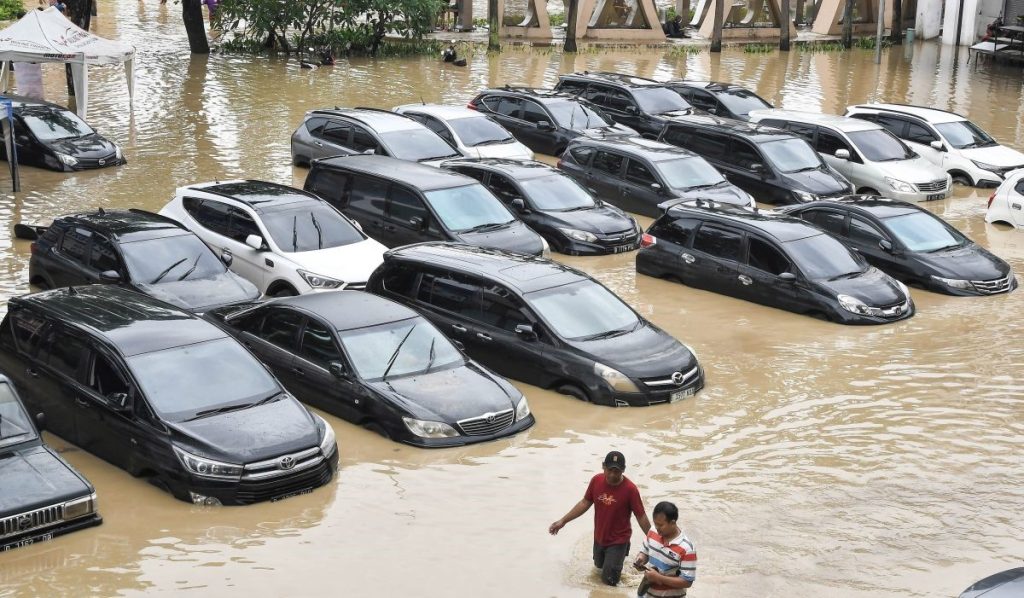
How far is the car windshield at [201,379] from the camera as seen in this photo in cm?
1206

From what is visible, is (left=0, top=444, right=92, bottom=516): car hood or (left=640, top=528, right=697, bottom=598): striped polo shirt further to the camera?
(left=0, top=444, right=92, bottom=516): car hood

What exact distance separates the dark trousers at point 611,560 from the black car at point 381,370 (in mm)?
3062

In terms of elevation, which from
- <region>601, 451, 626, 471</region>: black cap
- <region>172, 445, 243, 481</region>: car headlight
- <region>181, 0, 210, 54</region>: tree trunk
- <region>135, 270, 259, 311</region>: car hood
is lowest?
<region>172, 445, 243, 481</region>: car headlight

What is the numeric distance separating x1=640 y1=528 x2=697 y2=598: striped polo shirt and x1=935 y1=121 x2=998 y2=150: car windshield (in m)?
20.6

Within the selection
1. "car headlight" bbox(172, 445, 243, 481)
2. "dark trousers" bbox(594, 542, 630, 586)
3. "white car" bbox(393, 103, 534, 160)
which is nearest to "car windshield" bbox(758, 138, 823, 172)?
"white car" bbox(393, 103, 534, 160)

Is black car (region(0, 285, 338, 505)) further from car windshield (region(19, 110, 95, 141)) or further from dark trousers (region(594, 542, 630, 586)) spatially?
car windshield (region(19, 110, 95, 141))

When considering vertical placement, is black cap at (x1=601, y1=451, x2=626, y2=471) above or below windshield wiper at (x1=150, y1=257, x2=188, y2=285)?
above

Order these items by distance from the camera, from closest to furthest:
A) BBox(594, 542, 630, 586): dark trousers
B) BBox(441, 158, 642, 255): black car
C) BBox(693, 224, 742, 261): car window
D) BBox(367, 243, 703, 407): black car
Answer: BBox(594, 542, 630, 586): dark trousers → BBox(367, 243, 703, 407): black car → BBox(693, 224, 742, 261): car window → BBox(441, 158, 642, 255): black car

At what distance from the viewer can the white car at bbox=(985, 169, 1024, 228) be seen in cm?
2328

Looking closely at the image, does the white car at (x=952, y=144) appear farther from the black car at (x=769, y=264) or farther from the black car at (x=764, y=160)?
the black car at (x=769, y=264)

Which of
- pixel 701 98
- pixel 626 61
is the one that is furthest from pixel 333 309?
pixel 626 61

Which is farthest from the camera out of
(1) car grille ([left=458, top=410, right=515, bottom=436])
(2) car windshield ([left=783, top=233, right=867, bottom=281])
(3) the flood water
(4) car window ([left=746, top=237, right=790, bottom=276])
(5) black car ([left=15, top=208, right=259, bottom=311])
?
(4) car window ([left=746, top=237, right=790, bottom=276])

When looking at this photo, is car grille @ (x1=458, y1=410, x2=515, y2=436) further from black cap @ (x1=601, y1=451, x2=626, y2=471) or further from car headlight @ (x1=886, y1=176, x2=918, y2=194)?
car headlight @ (x1=886, y1=176, x2=918, y2=194)

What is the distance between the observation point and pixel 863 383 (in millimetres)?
15203
